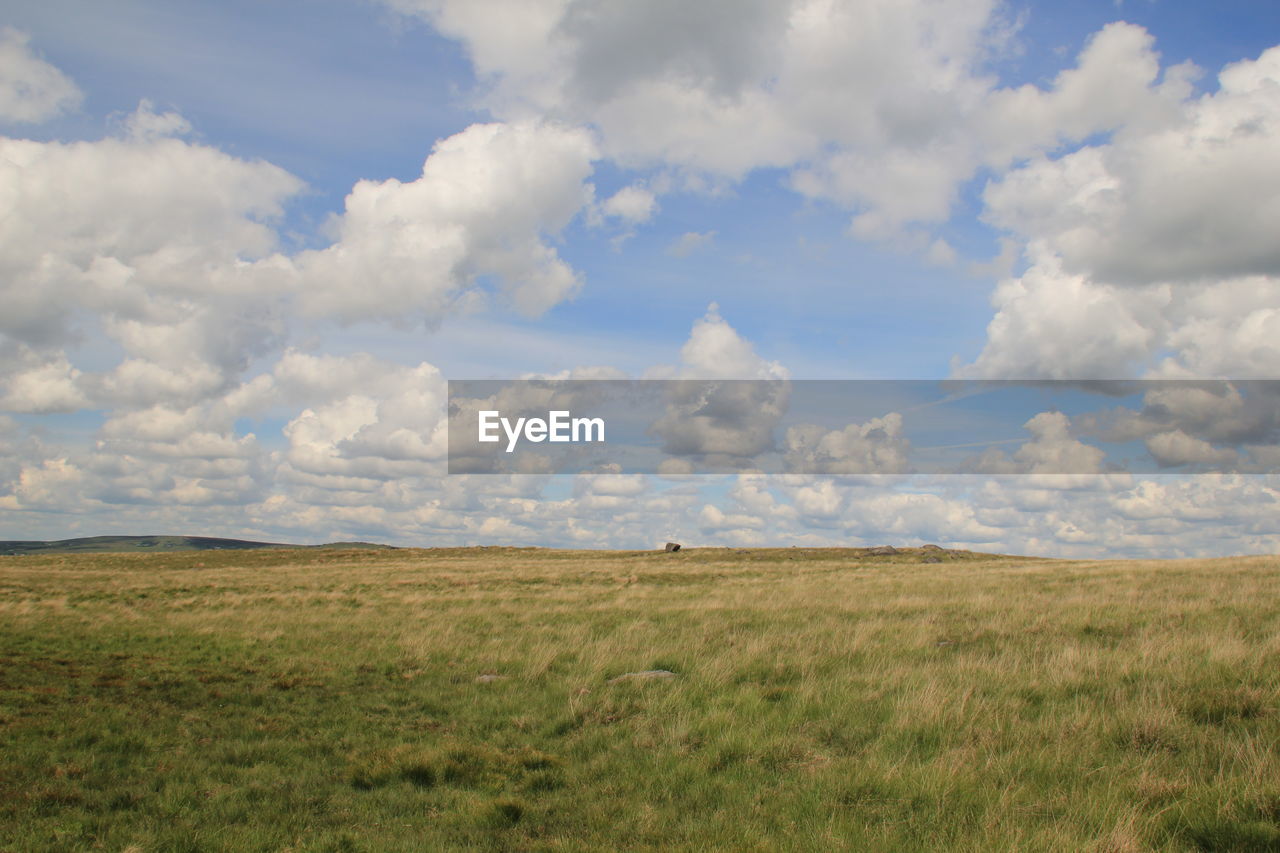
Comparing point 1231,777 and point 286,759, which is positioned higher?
point 1231,777

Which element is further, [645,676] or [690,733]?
[645,676]

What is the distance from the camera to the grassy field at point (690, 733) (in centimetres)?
646

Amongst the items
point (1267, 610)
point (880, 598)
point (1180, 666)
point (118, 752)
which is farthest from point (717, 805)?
point (880, 598)

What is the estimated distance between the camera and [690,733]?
374 inches

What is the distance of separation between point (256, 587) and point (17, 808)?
3507cm

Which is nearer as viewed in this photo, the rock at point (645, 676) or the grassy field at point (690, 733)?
the grassy field at point (690, 733)

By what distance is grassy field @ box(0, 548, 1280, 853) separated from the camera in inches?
254

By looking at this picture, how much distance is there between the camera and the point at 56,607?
29.2 metres

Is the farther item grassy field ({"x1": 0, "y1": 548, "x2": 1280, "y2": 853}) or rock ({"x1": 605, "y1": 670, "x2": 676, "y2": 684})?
rock ({"x1": 605, "y1": 670, "x2": 676, "y2": 684})

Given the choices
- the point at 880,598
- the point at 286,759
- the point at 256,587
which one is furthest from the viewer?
the point at 256,587

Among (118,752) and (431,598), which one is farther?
(431,598)

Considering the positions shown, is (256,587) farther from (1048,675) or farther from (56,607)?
(1048,675)

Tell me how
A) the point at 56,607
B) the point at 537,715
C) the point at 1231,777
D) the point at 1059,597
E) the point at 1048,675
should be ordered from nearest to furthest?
the point at 1231,777
the point at 1048,675
the point at 537,715
the point at 1059,597
the point at 56,607

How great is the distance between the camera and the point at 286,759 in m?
9.59
